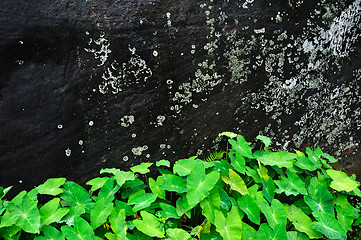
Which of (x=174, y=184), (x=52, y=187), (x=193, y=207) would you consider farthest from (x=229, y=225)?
(x=52, y=187)

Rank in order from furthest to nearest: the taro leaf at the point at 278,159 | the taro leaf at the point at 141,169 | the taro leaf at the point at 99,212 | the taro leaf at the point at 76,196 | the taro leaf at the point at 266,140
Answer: the taro leaf at the point at 266,140 → the taro leaf at the point at 278,159 → the taro leaf at the point at 141,169 → the taro leaf at the point at 76,196 → the taro leaf at the point at 99,212

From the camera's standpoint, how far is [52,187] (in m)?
1.62

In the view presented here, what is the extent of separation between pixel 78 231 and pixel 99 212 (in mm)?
138

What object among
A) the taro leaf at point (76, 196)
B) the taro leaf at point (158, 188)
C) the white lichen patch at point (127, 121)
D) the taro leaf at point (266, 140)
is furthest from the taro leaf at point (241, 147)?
the taro leaf at point (76, 196)

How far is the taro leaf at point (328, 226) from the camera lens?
1574 millimetres

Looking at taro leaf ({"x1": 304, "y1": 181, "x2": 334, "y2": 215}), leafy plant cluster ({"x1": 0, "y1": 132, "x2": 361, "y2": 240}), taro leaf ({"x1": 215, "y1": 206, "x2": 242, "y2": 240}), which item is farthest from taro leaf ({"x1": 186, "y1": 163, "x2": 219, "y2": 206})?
taro leaf ({"x1": 304, "y1": 181, "x2": 334, "y2": 215})

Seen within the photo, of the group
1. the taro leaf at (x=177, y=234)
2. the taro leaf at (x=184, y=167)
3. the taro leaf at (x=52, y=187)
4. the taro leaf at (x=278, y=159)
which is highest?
the taro leaf at (x=184, y=167)

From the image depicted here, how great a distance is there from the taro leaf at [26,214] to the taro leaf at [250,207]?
1008 millimetres

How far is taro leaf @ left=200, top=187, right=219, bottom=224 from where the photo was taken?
1563mm

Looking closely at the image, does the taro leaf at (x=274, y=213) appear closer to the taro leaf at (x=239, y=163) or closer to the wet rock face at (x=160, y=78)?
the taro leaf at (x=239, y=163)

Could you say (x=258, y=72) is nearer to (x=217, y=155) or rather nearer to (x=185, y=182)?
(x=217, y=155)

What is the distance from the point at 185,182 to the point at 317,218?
0.72 meters

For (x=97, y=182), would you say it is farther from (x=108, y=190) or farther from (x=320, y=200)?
(x=320, y=200)

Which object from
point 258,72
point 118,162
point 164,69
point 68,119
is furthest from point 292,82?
point 68,119
